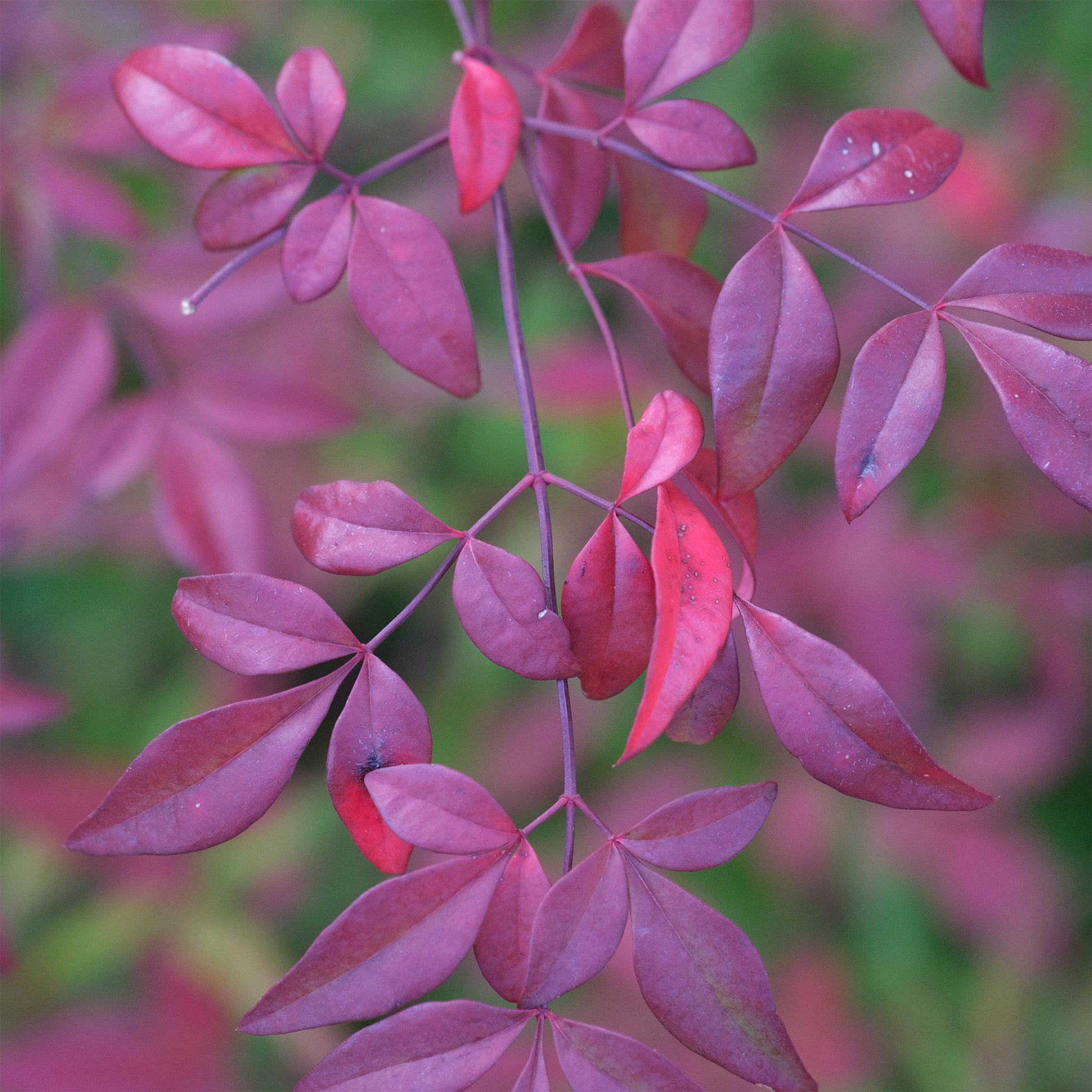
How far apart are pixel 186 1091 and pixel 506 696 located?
708 millimetres

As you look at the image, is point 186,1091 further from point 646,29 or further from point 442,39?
point 442,39

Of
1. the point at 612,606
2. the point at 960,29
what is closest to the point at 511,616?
the point at 612,606

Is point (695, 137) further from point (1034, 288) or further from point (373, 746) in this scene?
point (373, 746)

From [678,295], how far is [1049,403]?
0.74 feet

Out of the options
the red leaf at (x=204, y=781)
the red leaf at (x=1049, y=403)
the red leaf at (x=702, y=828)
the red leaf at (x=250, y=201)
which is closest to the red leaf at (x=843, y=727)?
the red leaf at (x=702, y=828)

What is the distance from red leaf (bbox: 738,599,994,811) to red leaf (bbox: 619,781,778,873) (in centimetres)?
4

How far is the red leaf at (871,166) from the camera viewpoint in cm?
54

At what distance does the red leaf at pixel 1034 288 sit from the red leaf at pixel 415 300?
0.88ft

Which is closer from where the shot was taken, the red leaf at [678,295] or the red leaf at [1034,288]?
the red leaf at [1034,288]

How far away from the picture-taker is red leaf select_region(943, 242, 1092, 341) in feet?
1.66

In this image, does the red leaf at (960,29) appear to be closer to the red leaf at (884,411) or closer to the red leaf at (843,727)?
the red leaf at (884,411)

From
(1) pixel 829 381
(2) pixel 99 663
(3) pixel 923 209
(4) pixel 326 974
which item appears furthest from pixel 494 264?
(4) pixel 326 974

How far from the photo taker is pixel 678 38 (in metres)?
0.60

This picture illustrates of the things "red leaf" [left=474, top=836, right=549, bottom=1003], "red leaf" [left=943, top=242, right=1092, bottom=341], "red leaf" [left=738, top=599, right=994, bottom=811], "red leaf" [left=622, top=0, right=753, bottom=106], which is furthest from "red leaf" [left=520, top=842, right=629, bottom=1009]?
"red leaf" [left=622, top=0, right=753, bottom=106]
